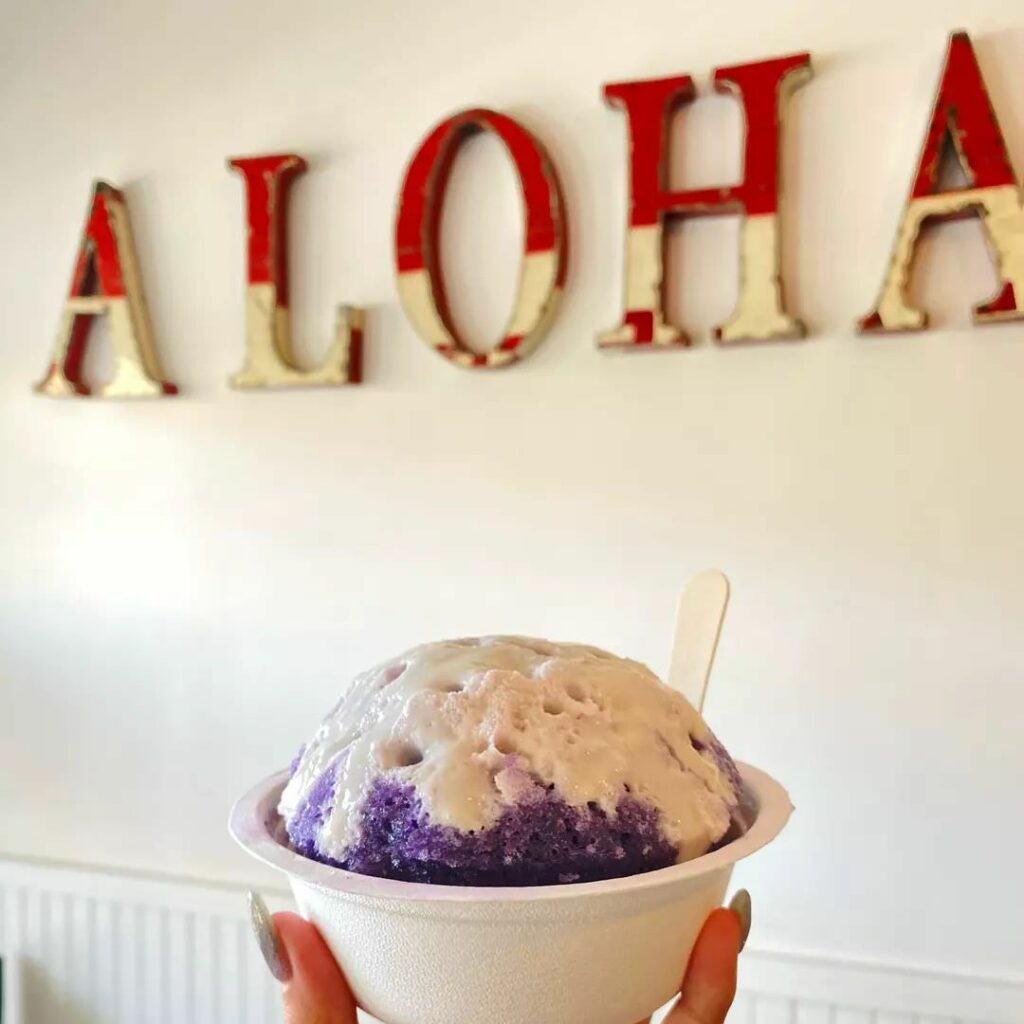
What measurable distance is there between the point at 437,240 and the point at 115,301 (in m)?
0.56

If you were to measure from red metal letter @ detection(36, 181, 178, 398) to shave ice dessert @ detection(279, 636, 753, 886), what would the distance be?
1.05 meters

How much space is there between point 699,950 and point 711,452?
76 cm

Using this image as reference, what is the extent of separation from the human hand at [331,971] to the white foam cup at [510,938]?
0.01 m

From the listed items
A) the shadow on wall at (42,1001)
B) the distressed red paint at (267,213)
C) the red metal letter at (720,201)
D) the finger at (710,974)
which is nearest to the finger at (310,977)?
the finger at (710,974)

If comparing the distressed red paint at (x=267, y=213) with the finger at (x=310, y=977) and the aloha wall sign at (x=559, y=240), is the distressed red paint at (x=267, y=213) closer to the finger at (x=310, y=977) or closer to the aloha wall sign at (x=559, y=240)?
the aloha wall sign at (x=559, y=240)

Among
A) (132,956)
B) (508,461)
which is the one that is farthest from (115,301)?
(132,956)

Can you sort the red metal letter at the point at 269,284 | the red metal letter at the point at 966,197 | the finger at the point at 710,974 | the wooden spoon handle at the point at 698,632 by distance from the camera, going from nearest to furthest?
1. the finger at the point at 710,974
2. the wooden spoon handle at the point at 698,632
3. the red metal letter at the point at 966,197
4. the red metal letter at the point at 269,284

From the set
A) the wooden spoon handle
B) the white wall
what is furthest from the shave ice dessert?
the white wall

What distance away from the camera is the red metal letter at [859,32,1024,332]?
110 centimetres

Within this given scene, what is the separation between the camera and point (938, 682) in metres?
1.18

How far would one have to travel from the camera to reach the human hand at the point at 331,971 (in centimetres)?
61

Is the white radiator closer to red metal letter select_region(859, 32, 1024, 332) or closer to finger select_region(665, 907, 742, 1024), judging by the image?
finger select_region(665, 907, 742, 1024)

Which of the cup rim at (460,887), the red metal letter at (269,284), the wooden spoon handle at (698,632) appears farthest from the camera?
the red metal letter at (269,284)

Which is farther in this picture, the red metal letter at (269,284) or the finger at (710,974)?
the red metal letter at (269,284)
